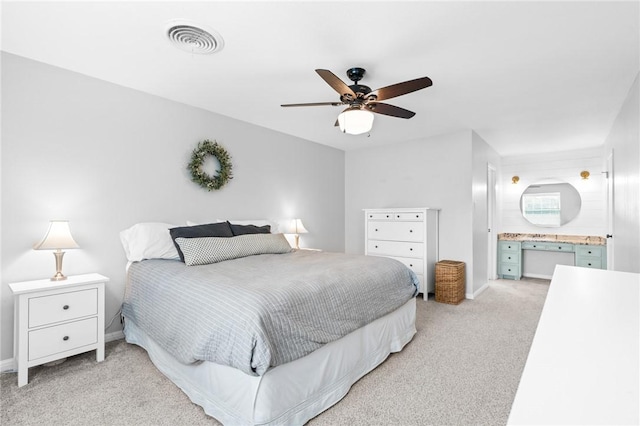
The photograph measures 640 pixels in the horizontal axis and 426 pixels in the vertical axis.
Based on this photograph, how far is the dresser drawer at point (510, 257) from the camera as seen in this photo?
566 cm

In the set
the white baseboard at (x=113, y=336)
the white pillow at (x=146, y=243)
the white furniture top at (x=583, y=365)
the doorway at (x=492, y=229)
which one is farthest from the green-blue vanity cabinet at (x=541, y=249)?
the white baseboard at (x=113, y=336)

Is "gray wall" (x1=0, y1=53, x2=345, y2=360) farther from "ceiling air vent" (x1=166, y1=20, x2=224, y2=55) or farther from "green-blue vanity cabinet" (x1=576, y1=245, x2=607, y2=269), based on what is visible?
"green-blue vanity cabinet" (x1=576, y1=245, x2=607, y2=269)

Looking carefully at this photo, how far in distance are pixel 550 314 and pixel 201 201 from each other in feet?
11.2

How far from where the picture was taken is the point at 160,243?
292 cm

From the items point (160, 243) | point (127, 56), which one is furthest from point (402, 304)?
point (127, 56)

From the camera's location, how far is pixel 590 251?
16.6 feet

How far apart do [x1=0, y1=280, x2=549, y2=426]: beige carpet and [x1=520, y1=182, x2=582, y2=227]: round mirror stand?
3.74 m

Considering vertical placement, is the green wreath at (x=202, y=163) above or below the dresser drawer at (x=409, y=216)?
above

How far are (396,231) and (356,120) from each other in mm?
2418

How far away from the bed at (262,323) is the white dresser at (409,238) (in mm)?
1609

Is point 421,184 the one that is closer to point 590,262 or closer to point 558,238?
point 558,238

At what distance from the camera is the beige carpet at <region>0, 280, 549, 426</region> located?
1854mm

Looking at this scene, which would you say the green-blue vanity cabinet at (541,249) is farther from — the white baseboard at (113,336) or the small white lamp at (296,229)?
Answer: the white baseboard at (113,336)

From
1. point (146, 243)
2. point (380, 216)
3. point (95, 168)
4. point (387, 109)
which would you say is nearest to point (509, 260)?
point (380, 216)
